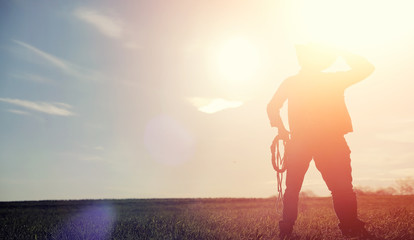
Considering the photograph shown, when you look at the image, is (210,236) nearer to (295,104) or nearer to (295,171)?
(295,171)

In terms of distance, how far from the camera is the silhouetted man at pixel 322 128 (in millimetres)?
5402

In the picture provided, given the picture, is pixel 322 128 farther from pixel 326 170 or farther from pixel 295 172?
pixel 295 172

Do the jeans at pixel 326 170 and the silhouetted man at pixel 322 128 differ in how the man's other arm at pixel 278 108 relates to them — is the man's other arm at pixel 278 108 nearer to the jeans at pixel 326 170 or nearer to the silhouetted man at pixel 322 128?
the silhouetted man at pixel 322 128

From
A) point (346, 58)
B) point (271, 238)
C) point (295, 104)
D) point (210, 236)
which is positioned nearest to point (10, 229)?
point (210, 236)

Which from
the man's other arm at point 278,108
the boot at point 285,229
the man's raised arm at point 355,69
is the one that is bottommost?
the boot at point 285,229

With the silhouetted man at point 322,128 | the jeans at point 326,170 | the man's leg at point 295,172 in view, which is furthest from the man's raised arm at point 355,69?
the man's leg at point 295,172

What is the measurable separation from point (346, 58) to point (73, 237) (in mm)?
4680

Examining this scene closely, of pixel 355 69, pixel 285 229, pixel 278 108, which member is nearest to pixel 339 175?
pixel 285 229

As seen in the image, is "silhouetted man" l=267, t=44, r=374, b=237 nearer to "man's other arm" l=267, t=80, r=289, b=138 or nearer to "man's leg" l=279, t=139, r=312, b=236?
"man's leg" l=279, t=139, r=312, b=236

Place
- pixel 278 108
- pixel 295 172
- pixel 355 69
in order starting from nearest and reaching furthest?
pixel 355 69 → pixel 295 172 → pixel 278 108

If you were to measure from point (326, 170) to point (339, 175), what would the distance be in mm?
205

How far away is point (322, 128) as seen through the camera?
18.2ft

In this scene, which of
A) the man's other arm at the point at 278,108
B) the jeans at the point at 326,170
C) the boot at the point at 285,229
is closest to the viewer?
the boot at the point at 285,229

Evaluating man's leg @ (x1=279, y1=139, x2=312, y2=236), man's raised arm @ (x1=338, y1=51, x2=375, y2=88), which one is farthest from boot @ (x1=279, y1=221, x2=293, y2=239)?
man's raised arm @ (x1=338, y1=51, x2=375, y2=88)
